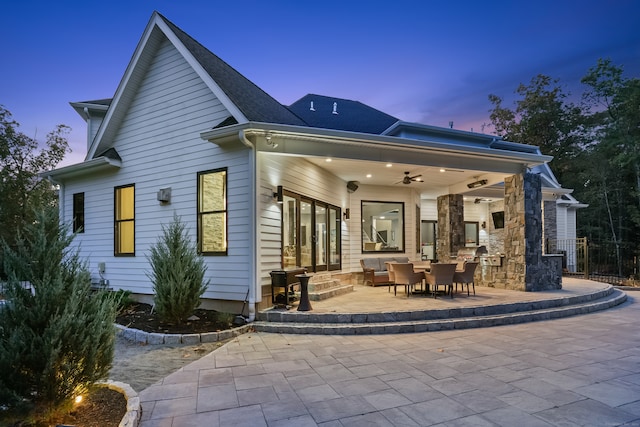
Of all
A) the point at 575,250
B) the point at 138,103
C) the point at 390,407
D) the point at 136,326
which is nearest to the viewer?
the point at 390,407

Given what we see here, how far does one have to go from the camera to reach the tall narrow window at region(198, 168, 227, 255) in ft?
21.5

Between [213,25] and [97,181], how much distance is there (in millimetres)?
7173

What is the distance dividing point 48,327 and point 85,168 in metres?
7.34

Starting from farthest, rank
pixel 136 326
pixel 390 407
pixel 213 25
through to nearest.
A: pixel 213 25 → pixel 136 326 → pixel 390 407

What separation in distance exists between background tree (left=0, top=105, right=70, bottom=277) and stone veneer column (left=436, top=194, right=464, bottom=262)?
14939 millimetres

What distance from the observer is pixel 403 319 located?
595 cm

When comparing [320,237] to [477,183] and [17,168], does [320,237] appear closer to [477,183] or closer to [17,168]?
[477,183]

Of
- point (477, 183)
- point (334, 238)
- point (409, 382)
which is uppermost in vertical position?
point (477, 183)

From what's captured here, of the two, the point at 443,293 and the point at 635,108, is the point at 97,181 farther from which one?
the point at 635,108

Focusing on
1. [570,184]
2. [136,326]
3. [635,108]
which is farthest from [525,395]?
[570,184]

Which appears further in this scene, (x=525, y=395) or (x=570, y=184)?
(x=570, y=184)

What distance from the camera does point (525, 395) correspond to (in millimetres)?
3092

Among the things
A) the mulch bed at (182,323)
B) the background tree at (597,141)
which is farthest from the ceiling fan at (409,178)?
the background tree at (597,141)

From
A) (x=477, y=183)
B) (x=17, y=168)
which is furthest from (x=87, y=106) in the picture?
(x=477, y=183)
